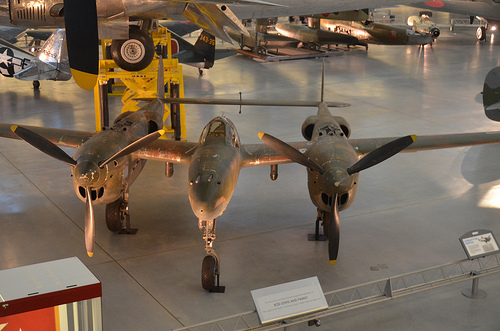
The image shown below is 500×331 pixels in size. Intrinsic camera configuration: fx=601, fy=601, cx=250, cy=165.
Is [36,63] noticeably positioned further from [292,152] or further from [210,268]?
[210,268]

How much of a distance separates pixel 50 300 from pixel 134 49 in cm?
923

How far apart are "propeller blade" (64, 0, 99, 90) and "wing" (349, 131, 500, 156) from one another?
18.3 ft

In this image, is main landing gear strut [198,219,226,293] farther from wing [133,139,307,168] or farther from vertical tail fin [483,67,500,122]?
vertical tail fin [483,67,500,122]

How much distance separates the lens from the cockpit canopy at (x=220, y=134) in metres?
11.0

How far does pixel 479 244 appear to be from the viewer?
9883mm

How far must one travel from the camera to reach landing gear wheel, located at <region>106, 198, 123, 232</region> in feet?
38.9

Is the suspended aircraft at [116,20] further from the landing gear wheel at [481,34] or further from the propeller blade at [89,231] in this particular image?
the landing gear wheel at [481,34]

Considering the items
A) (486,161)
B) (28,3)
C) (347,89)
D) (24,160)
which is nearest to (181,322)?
(28,3)

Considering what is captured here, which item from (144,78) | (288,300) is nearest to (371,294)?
(288,300)

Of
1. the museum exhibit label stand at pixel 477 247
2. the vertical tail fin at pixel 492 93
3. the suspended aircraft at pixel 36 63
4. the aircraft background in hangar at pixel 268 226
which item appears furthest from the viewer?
the suspended aircraft at pixel 36 63

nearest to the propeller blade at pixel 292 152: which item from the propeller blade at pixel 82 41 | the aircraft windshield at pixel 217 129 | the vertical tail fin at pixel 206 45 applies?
the aircraft windshield at pixel 217 129

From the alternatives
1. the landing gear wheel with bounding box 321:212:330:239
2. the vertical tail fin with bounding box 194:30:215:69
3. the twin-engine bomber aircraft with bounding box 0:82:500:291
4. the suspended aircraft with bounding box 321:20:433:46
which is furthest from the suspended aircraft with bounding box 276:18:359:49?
the landing gear wheel with bounding box 321:212:330:239

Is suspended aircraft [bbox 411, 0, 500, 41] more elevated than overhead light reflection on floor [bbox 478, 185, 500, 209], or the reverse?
suspended aircraft [bbox 411, 0, 500, 41]

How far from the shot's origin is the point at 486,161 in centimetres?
1656
